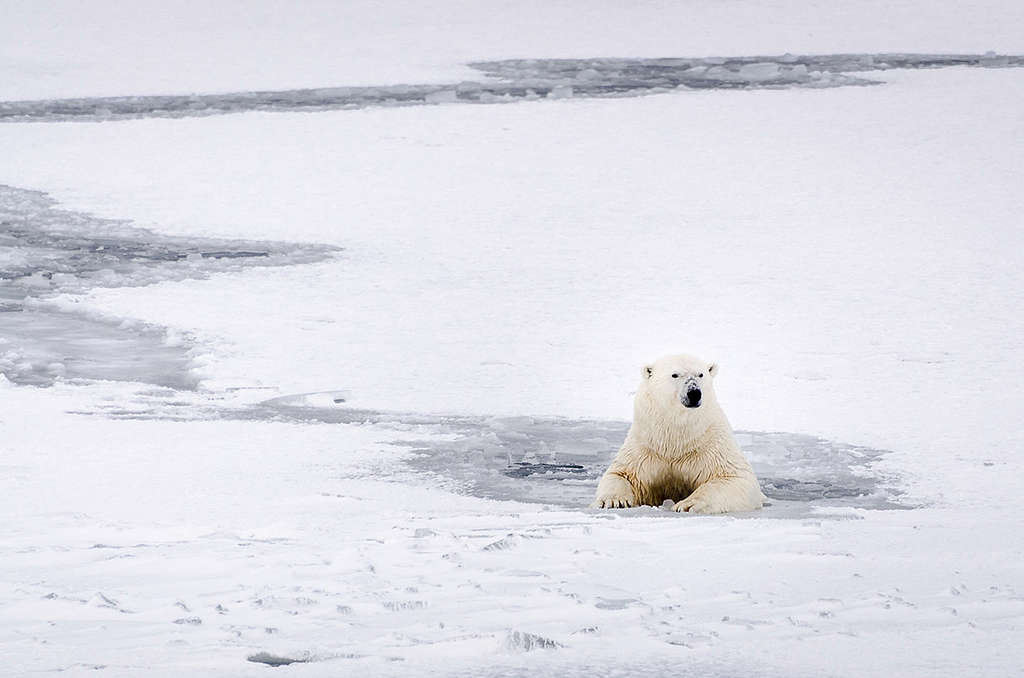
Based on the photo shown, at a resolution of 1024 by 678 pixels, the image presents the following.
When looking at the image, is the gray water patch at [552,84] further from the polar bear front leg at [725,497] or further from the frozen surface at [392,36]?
the polar bear front leg at [725,497]

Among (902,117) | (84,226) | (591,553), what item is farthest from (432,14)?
(591,553)

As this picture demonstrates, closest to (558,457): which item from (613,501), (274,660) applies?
(613,501)

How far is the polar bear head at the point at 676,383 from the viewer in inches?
150

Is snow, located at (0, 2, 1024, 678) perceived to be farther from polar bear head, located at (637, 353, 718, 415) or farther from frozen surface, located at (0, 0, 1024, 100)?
frozen surface, located at (0, 0, 1024, 100)

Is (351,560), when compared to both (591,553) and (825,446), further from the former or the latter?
(825,446)

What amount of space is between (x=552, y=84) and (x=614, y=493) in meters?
9.31

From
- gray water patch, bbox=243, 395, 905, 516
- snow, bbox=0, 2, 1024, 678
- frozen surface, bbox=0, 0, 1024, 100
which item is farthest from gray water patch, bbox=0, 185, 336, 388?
frozen surface, bbox=0, 0, 1024, 100

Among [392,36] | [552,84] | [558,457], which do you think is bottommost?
[558,457]

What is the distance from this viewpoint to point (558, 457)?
4250mm

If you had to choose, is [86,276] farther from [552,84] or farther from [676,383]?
[552,84]

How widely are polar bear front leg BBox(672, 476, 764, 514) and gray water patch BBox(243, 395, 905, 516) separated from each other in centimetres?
7

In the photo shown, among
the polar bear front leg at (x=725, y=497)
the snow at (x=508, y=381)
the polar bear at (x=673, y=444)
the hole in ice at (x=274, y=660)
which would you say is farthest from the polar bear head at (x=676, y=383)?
the hole in ice at (x=274, y=660)

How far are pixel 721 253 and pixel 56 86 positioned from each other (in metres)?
8.14

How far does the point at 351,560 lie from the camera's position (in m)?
2.89
